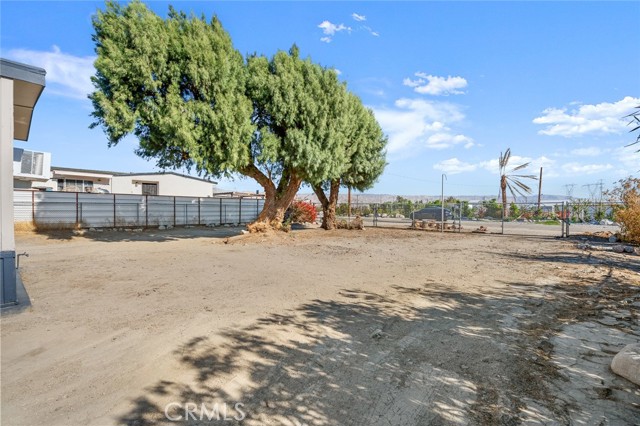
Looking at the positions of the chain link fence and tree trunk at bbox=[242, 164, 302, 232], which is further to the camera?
the chain link fence

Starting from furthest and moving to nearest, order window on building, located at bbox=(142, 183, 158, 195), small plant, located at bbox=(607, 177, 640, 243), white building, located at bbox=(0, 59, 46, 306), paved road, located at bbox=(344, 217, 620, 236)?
window on building, located at bbox=(142, 183, 158, 195)
paved road, located at bbox=(344, 217, 620, 236)
small plant, located at bbox=(607, 177, 640, 243)
white building, located at bbox=(0, 59, 46, 306)

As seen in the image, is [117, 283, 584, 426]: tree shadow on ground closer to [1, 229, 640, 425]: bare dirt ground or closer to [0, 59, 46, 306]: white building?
[1, 229, 640, 425]: bare dirt ground

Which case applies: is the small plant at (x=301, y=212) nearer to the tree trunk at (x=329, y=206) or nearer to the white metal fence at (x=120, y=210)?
the tree trunk at (x=329, y=206)

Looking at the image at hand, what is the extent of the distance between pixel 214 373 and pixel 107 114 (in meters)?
10.8

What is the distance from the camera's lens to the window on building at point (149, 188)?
30266 millimetres

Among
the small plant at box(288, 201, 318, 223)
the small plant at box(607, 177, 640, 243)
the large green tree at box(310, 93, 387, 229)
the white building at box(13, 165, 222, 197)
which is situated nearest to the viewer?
the small plant at box(607, 177, 640, 243)

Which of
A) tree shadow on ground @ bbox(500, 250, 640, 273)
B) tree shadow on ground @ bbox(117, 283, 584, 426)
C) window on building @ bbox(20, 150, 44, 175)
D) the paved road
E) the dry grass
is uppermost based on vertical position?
window on building @ bbox(20, 150, 44, 175)

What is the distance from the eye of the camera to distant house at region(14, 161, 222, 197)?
66.2 feet

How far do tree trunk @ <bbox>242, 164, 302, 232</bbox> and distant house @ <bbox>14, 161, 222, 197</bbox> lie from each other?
15854 mm

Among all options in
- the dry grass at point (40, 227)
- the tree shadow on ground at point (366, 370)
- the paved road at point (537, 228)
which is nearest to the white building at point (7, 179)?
the tree shadow on ground at point (366, 370)

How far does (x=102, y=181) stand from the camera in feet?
95.7

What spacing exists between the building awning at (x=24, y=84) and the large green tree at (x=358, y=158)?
11.3m

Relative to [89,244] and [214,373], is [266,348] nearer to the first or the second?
[214,373]

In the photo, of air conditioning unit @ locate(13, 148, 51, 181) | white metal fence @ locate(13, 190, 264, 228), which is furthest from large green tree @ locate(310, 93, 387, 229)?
air conditioning unit @ locate(13, 148, 51, 181)
